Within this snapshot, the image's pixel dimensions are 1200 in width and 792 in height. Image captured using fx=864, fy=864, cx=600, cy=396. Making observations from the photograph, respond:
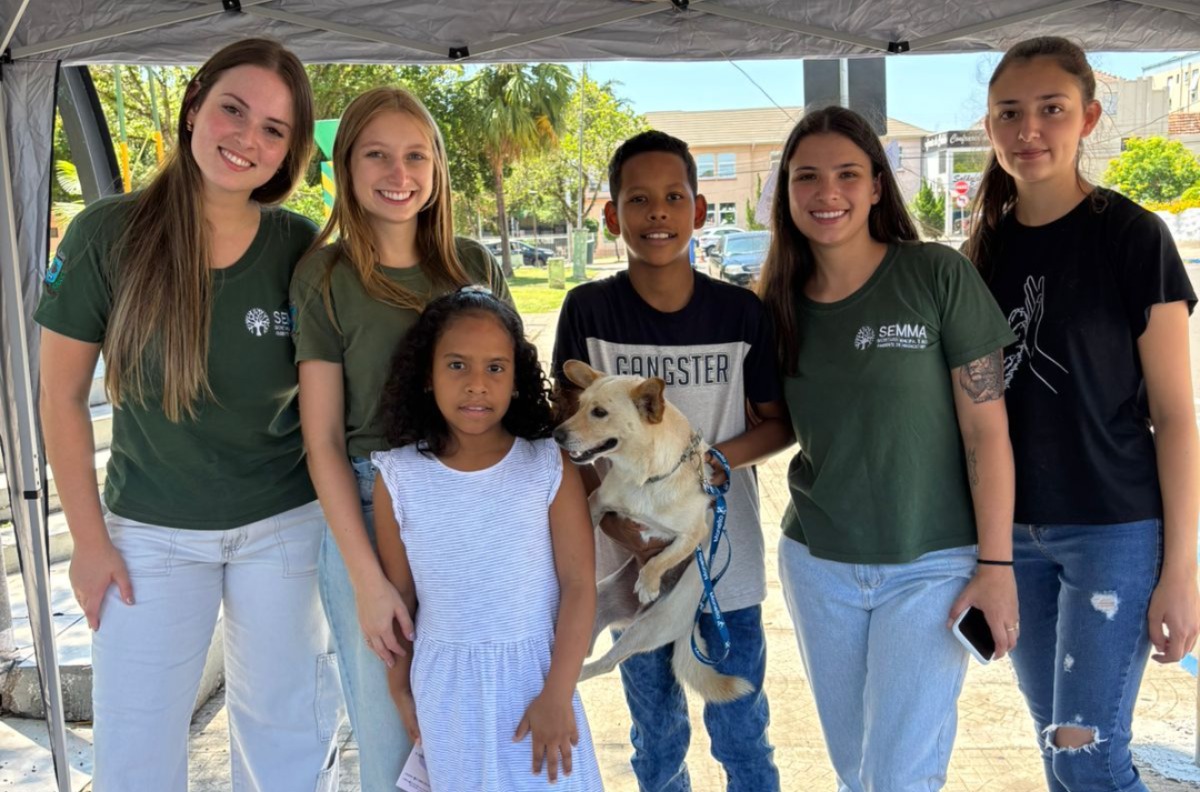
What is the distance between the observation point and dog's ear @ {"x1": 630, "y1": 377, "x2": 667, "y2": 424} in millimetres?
2025

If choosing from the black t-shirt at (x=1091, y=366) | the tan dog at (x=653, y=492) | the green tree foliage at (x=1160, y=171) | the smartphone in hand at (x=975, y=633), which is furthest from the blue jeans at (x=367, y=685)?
the green tree foliage at (x=1160, y=171)

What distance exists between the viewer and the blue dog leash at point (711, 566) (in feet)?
7.14

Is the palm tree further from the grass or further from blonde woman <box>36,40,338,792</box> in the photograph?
blonde woman <box>36,40,338,792</box>

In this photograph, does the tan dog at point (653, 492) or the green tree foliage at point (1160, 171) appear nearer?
the tan dog at point (653, 492)

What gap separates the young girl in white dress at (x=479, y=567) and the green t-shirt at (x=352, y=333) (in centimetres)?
9

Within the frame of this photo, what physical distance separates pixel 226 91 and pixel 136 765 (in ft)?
5.45

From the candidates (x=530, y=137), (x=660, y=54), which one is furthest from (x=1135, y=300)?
(x=530, y=137)

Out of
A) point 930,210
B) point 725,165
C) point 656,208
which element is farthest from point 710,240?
point 656,208

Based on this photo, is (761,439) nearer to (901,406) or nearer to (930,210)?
(901,406)

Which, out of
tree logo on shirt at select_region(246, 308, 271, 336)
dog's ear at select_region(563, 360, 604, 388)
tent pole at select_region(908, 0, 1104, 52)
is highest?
tent pole at select_region(908, 0, 1104, 52)

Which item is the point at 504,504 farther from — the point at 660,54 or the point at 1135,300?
the point at 660,54

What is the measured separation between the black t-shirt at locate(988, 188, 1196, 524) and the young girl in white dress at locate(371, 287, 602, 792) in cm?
114

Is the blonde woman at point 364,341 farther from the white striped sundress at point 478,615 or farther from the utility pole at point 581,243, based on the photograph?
the utility pole at point 581,243

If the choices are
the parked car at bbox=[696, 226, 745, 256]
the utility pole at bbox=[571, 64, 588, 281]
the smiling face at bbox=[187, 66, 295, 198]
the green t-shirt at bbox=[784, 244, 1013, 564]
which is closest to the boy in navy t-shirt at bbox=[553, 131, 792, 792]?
the green t-shirt at bbox=[784, 244, 1013, 564]
